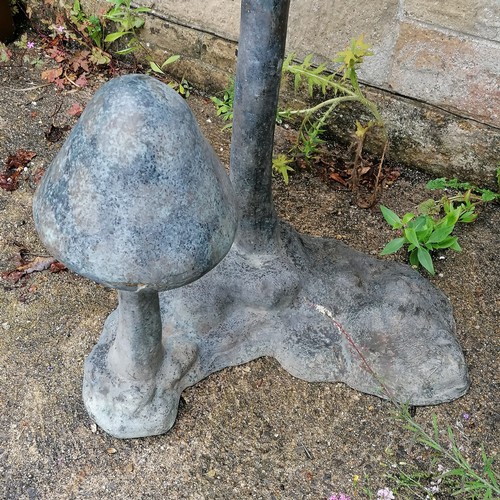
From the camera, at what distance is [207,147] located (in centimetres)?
139

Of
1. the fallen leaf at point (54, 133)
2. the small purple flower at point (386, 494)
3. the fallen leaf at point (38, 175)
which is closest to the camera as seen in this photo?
the small purple flower at point (386, 494)

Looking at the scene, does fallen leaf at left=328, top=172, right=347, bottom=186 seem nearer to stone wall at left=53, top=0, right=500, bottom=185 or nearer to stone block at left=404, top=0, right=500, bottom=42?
stone wall at left=53, top=0, right=500, bottom=185

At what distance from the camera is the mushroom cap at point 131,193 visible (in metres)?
1.25

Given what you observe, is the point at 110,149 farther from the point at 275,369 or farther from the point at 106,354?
the point at 275,369

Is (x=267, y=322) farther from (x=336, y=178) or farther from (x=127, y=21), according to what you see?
(x=127, y=21)

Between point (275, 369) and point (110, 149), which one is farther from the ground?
point (110, 149)

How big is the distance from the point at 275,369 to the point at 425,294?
58 cm

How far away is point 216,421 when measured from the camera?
1.92m

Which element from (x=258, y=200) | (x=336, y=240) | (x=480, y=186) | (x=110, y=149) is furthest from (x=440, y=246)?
(x=110, y=149)

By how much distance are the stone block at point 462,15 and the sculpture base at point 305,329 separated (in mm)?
967

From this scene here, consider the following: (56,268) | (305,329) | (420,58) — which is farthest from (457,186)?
(56,268)

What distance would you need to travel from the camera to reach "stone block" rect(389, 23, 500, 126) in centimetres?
242

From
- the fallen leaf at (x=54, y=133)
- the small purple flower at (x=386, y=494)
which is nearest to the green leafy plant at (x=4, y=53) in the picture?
the fallen leaf at (x=54, y=133)

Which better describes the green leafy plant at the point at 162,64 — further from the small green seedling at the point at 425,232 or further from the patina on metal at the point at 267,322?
the small green seedling at the point at 425,232
